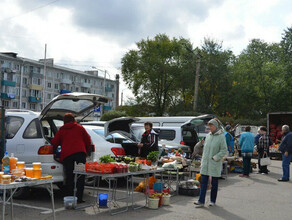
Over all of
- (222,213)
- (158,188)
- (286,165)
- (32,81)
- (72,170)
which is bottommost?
(222,213)

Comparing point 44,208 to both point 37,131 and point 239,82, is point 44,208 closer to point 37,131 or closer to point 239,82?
point 37,131

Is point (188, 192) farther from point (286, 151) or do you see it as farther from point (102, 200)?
point (286, 151)

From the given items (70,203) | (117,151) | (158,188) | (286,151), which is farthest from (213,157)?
(286,151)

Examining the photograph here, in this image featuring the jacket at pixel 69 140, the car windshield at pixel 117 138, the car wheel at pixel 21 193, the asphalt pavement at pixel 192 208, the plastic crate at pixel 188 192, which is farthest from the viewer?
the car windshield at pixel 117 138

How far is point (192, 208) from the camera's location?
8.39m

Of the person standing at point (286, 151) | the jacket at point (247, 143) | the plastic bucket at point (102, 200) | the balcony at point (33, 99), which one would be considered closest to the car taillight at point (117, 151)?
the plastic bucket at point (102, 200)

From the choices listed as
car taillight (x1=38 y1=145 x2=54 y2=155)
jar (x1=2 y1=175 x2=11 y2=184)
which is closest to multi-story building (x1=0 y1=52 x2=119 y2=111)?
car taillight (x1=38 y1=145 x2=54 y2=155)

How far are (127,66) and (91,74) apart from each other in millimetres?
60284

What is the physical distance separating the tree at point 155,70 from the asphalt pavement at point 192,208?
1322 inches

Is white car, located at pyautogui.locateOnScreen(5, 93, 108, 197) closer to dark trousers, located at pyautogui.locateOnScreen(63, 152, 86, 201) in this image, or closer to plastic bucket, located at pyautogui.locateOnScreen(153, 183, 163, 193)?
dark trousers, located at pyautogui.locateOnScreen(63, 152, 86, 201)

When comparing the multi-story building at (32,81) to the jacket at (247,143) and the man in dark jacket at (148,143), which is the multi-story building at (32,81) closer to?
the jacket at (247,143)

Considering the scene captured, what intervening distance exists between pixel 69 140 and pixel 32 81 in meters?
79.8

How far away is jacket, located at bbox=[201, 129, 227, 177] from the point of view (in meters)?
8.37

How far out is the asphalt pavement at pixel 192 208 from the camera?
7418mm
